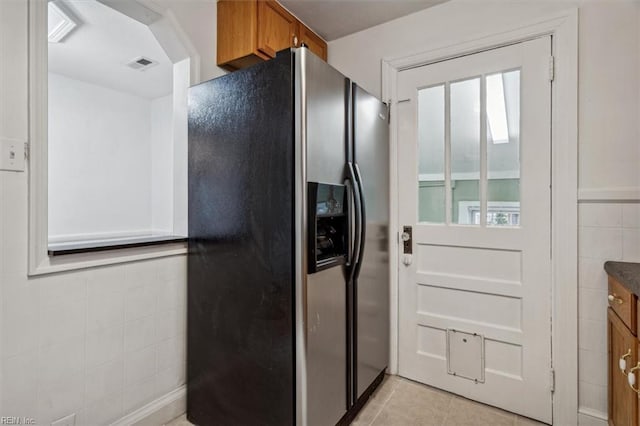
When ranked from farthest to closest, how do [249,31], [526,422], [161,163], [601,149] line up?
[161,163] < [249,31] < [526,422] < [601,149]

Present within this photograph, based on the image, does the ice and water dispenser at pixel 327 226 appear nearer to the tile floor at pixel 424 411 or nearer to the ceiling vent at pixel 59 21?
the tile floor at pixel 424 411

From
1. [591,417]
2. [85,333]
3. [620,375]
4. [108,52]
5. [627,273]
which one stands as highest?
[108,52]

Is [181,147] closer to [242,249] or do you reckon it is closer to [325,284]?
[242,249]

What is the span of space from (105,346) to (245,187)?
0.97 meters

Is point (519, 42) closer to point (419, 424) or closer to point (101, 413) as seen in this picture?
point (419, 424)

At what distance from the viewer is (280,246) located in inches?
55.1

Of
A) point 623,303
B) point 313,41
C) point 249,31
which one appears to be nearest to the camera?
point 623,303

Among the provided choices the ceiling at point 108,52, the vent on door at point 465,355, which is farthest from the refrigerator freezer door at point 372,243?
the ceiling at point 108,52

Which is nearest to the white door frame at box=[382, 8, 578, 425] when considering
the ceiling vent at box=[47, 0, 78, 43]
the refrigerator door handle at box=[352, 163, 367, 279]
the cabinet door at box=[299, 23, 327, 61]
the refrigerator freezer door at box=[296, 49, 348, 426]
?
the refrigerator door handle at box=[352, 163, 367, 279]

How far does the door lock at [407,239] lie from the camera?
2.19 metres

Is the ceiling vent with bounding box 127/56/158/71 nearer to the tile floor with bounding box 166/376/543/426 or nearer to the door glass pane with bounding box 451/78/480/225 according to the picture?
the door glass pane with bounding box 451/78/480/225

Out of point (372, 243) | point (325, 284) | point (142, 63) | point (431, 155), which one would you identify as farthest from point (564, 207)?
point (142, 63)

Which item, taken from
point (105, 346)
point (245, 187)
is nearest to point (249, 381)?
point (105, 346)

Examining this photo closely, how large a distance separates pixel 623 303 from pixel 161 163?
4812mm
